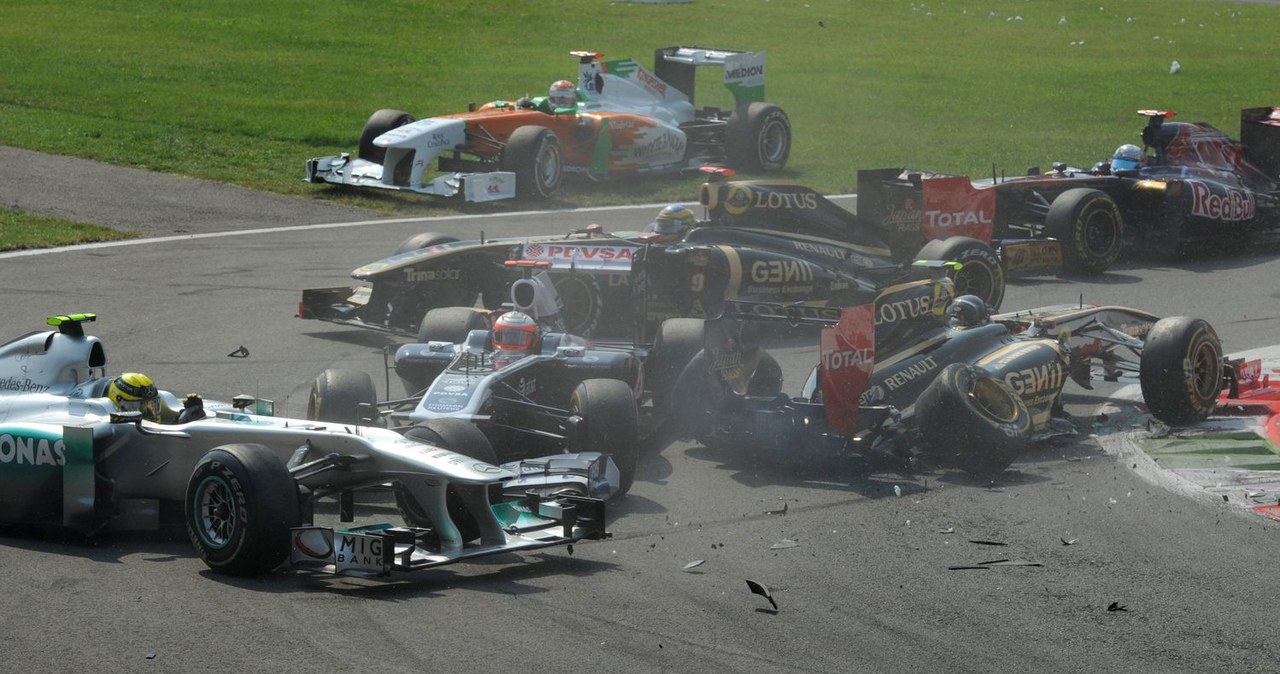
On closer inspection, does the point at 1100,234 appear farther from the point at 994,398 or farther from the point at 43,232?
the point at 43,232

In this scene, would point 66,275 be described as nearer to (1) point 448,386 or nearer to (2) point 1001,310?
(1) point 448,386

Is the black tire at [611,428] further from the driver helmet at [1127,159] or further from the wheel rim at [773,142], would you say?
the wheel rim at [773,142]

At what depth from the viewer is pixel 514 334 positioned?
11711mm

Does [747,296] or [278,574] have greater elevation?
[747,296]

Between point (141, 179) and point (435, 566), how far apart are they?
61.3ft

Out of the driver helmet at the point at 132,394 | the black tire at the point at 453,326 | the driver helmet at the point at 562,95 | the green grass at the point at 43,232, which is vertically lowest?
the driver helmet at the point at 132,394

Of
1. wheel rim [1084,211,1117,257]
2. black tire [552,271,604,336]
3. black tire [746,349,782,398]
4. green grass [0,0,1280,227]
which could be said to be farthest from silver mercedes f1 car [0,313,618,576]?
green grass [0,0,1280,227]

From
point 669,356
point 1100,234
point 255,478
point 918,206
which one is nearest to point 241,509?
point 255,478

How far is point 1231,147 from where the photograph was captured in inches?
845

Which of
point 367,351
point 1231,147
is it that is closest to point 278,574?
point 367,351

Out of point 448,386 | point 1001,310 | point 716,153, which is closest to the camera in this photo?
point 448,386

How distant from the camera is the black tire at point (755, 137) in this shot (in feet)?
Result: 86.7

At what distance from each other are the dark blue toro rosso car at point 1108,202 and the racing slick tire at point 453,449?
9.45 meters

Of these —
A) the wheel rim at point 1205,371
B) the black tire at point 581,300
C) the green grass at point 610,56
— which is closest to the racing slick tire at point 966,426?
the wheel rim at point 1205,371
